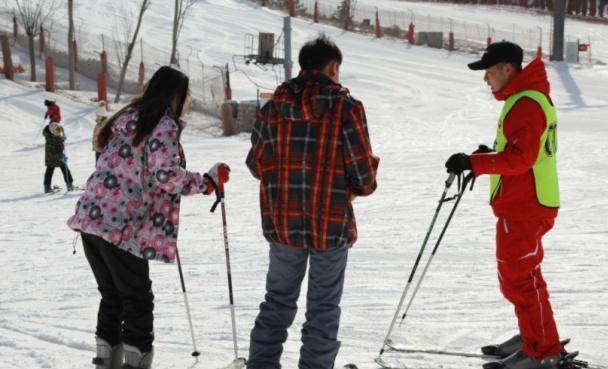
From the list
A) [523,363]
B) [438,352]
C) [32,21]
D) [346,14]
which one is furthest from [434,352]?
[346,14]

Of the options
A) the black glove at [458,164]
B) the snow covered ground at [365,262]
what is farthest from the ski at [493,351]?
the black glove at [458,164]

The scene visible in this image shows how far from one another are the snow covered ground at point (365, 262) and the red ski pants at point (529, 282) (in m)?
0.39

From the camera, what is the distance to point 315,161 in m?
→ 4.38

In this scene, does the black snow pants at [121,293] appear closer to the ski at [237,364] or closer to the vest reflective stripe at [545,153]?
the ski at [237,364]

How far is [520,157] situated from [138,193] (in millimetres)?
1806

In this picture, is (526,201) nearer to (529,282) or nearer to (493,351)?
(529,282)

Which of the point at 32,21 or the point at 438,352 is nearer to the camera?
the point at 438,352

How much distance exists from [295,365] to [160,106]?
154 cm

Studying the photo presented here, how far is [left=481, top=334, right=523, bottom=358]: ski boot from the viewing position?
5.33 m

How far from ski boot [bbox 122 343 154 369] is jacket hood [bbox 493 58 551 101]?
7.19 ft

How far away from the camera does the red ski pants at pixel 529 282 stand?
493 centimetres

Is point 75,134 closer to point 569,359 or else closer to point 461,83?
point 461,83

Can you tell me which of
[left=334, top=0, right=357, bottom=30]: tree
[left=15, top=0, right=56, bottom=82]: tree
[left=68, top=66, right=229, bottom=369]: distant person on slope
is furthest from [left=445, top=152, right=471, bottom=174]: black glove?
[left=334, top=0, right=357, bottom=30]: tree

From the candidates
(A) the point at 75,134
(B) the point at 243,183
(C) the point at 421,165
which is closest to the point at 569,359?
(B) the point at 243,183
